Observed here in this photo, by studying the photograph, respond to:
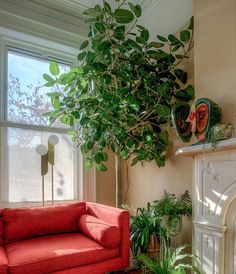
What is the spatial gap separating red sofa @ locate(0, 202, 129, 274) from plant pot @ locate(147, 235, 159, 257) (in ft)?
0.85

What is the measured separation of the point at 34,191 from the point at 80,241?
3.70 ft

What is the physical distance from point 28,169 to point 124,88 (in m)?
1.59

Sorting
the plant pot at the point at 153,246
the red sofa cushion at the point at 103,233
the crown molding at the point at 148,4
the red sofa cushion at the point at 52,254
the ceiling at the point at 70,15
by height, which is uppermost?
the crown molding at the point at 148,4

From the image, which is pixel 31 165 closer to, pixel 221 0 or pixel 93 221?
pixel 93 221

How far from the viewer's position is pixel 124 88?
2.66 meters

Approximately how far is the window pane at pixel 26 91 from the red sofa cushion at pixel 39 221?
1159mm

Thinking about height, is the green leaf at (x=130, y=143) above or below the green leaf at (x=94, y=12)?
below

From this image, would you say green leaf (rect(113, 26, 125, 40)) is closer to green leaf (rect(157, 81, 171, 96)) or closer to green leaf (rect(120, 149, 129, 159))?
green leaf (rect(157, 81, 171, 96))

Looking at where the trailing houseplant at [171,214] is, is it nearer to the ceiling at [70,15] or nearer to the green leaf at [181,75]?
the green leaf at [181,75]

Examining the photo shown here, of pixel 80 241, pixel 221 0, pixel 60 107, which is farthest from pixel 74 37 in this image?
pixel 80 241

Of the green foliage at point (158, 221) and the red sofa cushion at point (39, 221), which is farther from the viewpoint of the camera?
the red sofa cushion at point (39, 221)

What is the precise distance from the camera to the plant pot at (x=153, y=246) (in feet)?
8.14

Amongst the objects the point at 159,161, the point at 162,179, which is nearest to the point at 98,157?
the point at 159,161

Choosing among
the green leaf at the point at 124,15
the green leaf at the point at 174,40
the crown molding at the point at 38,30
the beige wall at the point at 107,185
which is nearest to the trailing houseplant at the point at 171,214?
the beige wall at the point at 107,185
